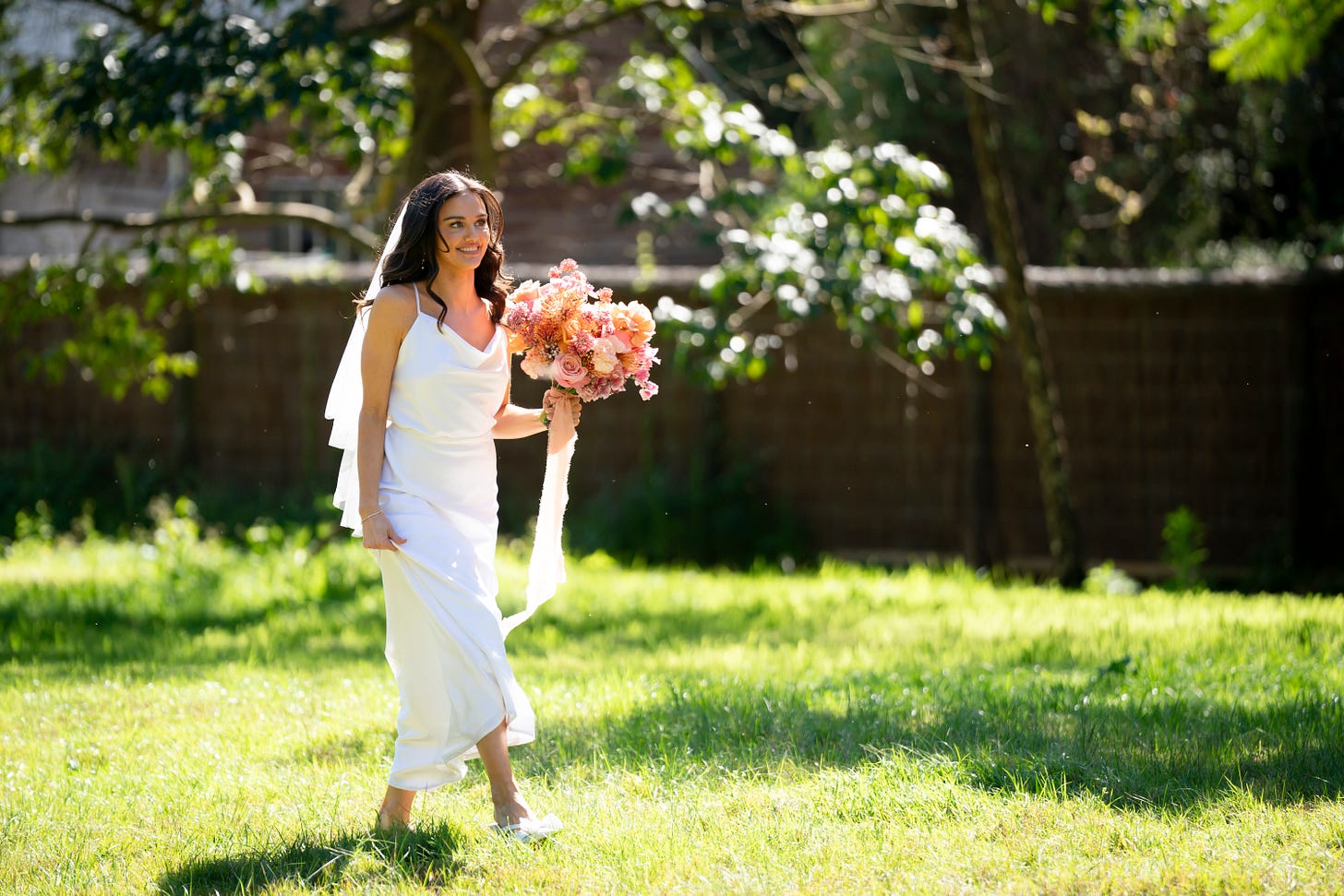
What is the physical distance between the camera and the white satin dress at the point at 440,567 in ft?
14.9

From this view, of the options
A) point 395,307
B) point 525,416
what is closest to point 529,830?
point 525,416

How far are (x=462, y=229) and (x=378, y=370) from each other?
0.52 metres

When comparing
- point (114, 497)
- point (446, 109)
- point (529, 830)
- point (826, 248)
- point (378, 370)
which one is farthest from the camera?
point (114, 497)

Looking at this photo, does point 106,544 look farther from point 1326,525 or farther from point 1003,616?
point 1326,525

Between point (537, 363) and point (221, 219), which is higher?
point (221, 219)

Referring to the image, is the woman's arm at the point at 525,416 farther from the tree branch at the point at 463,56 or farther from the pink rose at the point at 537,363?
the tree branch at the point at 463,56

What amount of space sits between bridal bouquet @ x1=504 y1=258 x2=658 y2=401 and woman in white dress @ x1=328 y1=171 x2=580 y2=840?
0.47ft

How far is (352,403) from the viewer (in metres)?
4.89

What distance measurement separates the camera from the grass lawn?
4.22 meters

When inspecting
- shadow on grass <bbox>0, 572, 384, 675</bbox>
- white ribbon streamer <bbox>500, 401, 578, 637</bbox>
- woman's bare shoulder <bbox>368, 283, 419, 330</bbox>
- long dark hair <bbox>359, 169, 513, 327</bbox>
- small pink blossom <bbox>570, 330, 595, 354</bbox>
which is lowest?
shadow on grass <bbox>0, 572, 384, 675</bbox>

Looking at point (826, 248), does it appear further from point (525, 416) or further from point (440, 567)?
point (440, 567)

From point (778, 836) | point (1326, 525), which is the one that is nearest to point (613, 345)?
point (778, 836)

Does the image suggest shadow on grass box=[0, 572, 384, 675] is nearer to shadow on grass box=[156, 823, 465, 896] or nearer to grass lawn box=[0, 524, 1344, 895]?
grass lawn box=[0, 524, 1344, 895]

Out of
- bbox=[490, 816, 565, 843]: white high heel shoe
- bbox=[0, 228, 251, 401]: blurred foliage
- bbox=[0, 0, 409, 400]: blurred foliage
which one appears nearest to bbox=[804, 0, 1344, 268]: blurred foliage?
bbox=[0, 0, 409, 400]: blurred foliage
